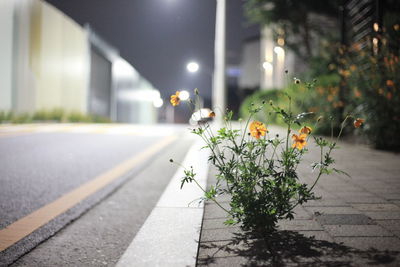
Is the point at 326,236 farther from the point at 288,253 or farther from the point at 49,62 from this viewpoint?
the point at 49,62

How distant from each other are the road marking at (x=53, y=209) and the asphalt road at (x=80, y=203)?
0.23ft

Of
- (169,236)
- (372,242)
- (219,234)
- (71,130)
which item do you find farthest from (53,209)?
(71,130)

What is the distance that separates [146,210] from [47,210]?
92 centimetres

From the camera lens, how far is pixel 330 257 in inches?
89.4

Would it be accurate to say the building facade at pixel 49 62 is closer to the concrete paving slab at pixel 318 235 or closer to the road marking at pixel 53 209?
the road marking at pixel 53 209

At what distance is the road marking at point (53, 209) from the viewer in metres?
3.15

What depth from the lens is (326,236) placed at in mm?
2652

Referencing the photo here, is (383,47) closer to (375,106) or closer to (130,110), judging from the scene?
(375,106)

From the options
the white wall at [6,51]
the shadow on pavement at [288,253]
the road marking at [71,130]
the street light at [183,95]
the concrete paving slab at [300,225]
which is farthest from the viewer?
the white wall at [6,51]

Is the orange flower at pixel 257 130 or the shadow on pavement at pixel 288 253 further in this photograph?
the orange flower at pixel 257 130

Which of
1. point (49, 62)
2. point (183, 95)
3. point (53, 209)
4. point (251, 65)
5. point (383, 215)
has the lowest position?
point (53, 209)

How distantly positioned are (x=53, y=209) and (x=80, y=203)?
1.16 ft

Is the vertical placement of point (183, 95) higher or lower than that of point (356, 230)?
higher

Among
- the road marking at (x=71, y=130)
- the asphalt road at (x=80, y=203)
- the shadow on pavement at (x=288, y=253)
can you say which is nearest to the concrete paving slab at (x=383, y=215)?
the shadow on pavement at (x=288, y=253)
